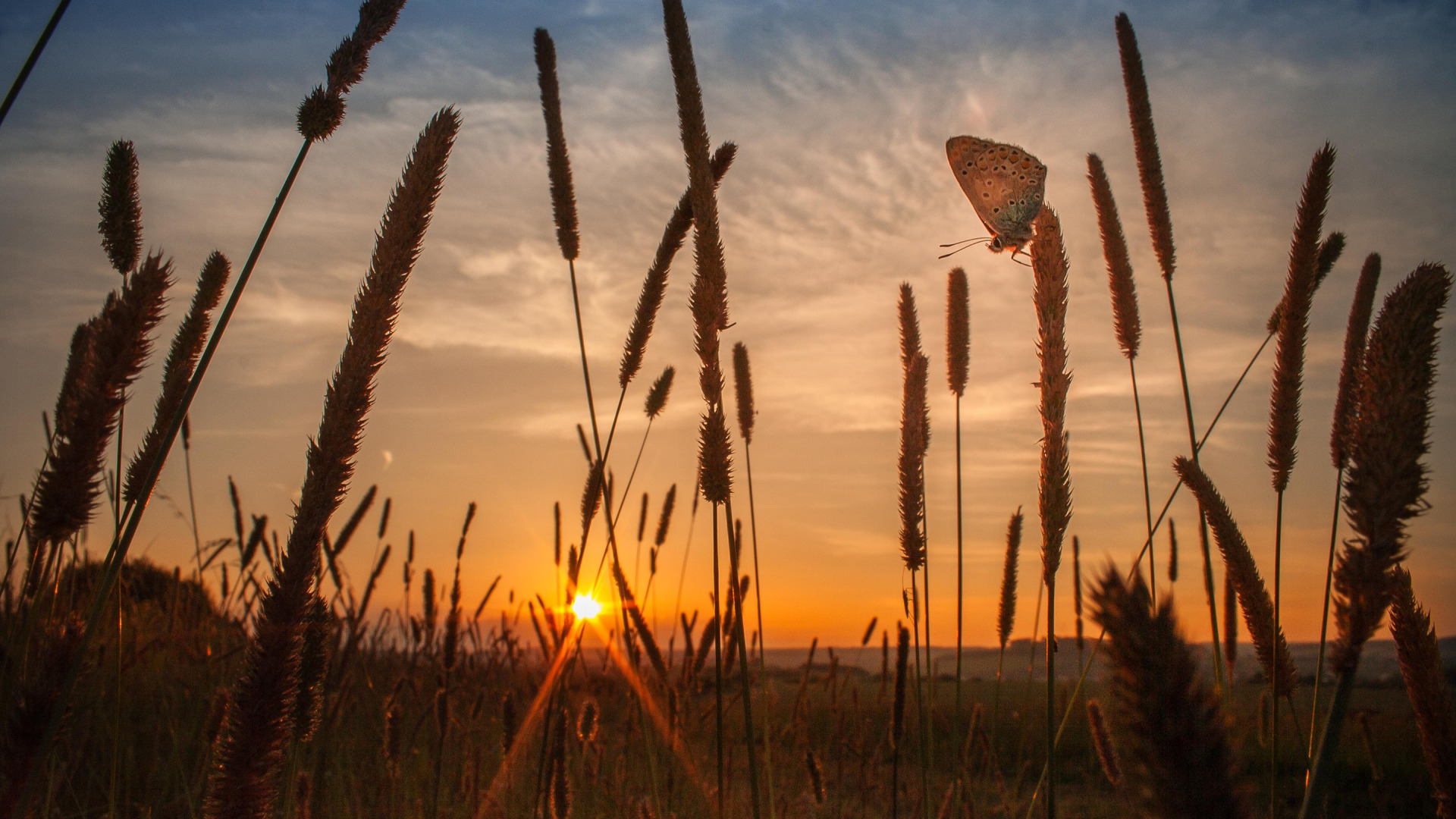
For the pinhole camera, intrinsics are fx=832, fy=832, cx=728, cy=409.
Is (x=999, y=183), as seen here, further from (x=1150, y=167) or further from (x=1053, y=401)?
(x=1053, y=401)

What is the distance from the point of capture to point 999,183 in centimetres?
315

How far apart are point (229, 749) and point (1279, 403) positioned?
2.32 metres

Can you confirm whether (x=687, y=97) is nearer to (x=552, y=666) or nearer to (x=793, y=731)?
(x=552, y=666)

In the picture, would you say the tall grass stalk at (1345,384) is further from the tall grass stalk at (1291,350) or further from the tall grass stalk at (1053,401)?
the tall grass stalk at (1053,401)

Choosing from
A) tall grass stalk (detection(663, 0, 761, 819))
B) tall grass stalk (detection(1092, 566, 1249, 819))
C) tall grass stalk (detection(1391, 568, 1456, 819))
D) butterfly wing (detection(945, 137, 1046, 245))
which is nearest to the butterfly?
butterfly wing (detection(945, 137, 1046, 245))

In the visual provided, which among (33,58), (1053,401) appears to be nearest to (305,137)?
(33,58)

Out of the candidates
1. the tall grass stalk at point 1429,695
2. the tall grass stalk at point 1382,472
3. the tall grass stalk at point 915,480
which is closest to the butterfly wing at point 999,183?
the tall grass stalk at point 915,480

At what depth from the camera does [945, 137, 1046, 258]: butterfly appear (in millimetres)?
2951

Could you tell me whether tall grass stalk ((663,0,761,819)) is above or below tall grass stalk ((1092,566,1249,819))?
above

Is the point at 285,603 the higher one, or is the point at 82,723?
the point at 285,603

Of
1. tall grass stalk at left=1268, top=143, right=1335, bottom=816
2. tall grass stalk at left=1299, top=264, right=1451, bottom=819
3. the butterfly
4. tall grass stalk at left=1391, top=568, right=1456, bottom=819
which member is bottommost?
tall grass stalk at left=1391, top=568, right=1456, bottom=819

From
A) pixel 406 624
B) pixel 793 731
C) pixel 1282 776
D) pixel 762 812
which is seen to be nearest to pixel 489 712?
pixel 406 624

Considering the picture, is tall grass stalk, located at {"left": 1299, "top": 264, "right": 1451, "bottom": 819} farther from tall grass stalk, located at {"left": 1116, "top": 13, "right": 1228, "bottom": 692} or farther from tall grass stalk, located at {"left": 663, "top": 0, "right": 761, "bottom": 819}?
tall grass stalk, located at {"left": 1116, "top": 13, "right": 1228, "bottom": 692}

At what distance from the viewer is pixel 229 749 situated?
74 centimetres
